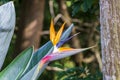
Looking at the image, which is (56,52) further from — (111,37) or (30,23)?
(30,23)

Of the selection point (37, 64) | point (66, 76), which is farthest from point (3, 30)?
point (66, 76)

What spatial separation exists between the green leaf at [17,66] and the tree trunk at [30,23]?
228 cm

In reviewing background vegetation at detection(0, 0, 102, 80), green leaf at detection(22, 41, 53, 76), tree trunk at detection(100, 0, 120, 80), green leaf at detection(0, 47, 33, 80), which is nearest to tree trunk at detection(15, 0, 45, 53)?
background vegetation at detection(0, 0, 102, 80)

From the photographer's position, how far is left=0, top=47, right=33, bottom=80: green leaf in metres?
1.86

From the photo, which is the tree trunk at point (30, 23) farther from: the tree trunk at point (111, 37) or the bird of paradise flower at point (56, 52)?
the tree trunk at point (111, 37)

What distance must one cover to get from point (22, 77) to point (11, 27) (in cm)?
23

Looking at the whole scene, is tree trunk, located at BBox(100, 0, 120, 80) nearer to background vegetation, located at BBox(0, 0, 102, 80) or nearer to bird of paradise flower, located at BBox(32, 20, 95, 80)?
bird of paradise flower, located at BBox(32, 20, 95, 80)

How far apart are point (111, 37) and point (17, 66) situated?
16.9 inches

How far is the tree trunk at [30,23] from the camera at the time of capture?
415 centimetres

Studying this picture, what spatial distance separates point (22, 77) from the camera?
1.87 m

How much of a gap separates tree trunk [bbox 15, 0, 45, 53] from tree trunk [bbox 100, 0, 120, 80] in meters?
2.40

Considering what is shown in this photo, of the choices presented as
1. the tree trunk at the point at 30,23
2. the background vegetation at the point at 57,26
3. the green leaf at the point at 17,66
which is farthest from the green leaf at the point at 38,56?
the tree trunk at the point at 30,23

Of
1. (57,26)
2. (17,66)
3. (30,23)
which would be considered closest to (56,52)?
(17,66)

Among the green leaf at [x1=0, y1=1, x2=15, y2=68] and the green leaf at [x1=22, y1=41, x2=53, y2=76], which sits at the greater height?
the green leaf at [x1=0, y1=1, x2=15, y2=68]
